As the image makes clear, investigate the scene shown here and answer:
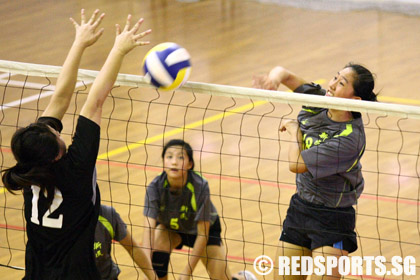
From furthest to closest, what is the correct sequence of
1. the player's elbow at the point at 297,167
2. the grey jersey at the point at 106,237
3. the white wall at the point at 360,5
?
1. the white wall at the point at 360,5
2. the grey jersey at the point at 106,237
3. the player's elbow at the point at 297,167

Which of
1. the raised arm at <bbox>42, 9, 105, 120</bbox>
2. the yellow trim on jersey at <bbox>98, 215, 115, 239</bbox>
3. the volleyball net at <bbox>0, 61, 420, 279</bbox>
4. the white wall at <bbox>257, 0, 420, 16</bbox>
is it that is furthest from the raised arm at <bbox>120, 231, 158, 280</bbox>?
the white wall at <bbox>257, 0, 420, 16</bbox>

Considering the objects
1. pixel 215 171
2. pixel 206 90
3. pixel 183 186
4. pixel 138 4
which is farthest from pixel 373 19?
pixel 206 90

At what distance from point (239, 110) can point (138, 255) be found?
14.3 feet

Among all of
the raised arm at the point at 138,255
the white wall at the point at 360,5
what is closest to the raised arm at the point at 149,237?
the raised arm at the point at 138,255

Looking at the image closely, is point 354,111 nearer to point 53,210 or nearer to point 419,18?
point 53,210

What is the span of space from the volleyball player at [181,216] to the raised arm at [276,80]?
39.8 inches

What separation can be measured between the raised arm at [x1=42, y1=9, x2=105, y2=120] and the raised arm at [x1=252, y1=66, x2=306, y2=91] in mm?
1146

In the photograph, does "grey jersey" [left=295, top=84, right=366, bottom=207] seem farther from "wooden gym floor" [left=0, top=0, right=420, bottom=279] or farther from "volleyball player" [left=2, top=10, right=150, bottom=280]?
"wooden gym floor" [left=0, top=0, right=420, bottom=279]

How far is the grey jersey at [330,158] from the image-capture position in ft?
16.2

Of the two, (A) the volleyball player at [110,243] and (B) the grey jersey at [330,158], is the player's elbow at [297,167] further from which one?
(A) the volleyball player at [110,243]

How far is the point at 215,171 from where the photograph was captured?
8.31 meters

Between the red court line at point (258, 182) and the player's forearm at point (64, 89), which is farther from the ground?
the red court line at point (258, 182)

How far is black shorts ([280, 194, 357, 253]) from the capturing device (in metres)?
5.02

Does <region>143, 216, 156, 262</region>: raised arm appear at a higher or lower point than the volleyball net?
lower
